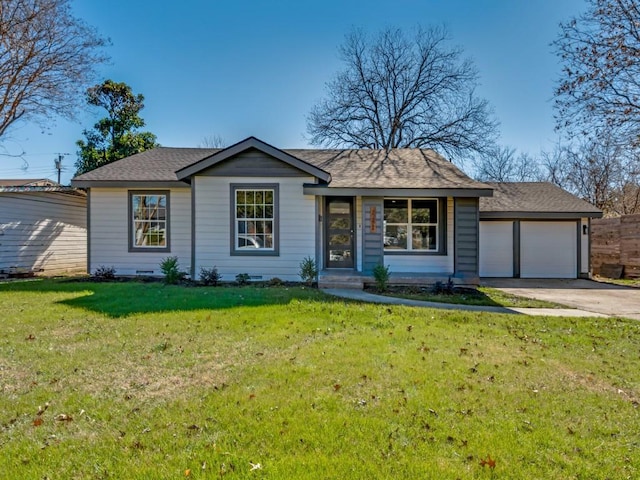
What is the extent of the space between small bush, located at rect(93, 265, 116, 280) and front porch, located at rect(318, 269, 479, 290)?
6292 mm

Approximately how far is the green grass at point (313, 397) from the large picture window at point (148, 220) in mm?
5158

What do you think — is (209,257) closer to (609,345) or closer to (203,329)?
(203,329)

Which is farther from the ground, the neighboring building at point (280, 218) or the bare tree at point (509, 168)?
the bare tree at point (509, 168)

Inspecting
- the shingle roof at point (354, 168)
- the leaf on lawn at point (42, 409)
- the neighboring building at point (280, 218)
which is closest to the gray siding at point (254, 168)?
the neighboring building at point (280, 218)

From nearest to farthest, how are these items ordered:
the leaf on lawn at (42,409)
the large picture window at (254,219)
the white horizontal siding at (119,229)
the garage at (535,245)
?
the leaf on lawn at (42,409) → the large picture window at (254,219) → the white horizontal siding at (119,229) → the garage at (535,245)

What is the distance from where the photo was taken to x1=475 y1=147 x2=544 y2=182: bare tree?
31.6 m

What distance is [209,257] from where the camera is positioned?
11.0m

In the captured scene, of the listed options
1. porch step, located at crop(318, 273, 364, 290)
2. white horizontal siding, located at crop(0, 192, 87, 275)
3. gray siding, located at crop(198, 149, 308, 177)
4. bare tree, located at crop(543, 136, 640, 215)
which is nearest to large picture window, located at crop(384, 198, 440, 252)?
porch step, located at crop(318, 273, 364, 290)

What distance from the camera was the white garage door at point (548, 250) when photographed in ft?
46.5

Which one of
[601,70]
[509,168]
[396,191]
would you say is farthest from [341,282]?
[509,168]

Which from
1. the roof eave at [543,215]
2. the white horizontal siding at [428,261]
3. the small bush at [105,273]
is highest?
the roof eave at [543,215]

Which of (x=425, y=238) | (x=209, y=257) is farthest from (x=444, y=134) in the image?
(x=209, y=257)

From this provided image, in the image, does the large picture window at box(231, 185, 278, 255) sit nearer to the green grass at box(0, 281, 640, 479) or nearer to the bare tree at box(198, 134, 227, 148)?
the green grass at box(0, 281, 640, 479)

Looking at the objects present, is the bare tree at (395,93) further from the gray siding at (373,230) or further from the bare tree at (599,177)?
the gray siding at (373,230)
